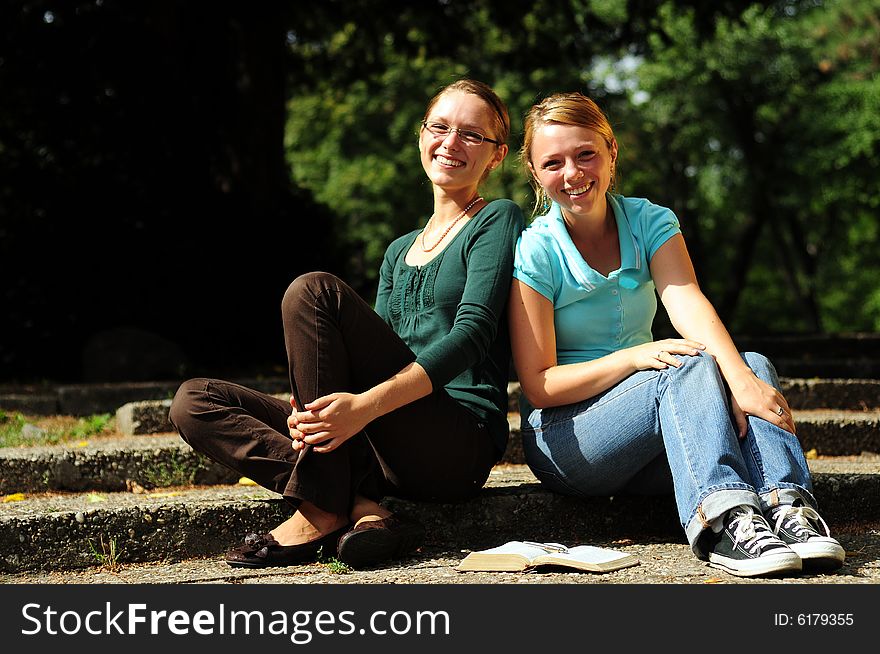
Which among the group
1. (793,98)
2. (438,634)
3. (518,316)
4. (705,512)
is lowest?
(438,634)

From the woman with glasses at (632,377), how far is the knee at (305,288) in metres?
0.65

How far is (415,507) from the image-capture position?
3.75 meters

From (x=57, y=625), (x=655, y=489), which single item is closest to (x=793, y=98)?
(x=655, y=489)

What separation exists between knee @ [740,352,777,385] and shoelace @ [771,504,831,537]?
451mm

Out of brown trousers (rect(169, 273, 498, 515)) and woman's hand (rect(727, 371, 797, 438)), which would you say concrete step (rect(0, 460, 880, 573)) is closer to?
brown trousers (rect(169, 273, 498, 515))

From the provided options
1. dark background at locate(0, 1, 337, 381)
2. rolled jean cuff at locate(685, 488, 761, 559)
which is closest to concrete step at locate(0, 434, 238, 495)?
rolled jean cuff at locate(685, 488, 761, 559)

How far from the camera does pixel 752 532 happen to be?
9.98 ft

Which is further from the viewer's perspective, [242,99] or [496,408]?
[242,99]

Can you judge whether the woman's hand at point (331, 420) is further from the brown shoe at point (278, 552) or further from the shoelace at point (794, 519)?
the shoelace at point (794, 519)

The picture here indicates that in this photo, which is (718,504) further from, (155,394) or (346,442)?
(155,394)

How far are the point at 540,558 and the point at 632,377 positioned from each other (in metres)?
0.64

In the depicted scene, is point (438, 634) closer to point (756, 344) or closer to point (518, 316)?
point (518, 316)

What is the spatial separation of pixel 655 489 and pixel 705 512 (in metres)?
0.52

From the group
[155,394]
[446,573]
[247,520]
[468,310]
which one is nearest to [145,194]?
[155,394]
